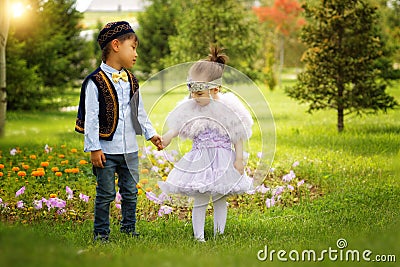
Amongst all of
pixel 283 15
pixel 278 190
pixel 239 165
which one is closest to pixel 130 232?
pixel 239 165

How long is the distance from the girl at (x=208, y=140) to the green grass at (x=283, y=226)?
0.29 meters

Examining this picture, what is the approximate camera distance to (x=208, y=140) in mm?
4730

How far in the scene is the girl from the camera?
466 cm

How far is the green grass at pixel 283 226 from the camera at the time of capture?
303cm

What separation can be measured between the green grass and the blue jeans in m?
0.17

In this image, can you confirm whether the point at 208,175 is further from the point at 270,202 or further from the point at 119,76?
the point at 270,202

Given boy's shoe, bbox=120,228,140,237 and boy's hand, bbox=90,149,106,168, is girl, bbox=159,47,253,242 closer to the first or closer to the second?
boy's shoe, bbox=120,228,140,237

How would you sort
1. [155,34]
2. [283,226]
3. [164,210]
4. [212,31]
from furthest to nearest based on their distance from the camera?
1. [155,34]
2. [212,31]
3. [164,210]
4. [283,226]

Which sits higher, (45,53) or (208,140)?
(45,53)

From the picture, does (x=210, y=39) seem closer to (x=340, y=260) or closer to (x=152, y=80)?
(x=152, y=80)

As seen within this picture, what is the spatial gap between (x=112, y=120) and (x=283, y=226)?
5.60 ft

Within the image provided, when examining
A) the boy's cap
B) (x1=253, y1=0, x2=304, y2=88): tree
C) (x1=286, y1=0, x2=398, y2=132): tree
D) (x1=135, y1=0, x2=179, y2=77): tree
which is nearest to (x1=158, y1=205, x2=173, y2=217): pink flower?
the boy's cap

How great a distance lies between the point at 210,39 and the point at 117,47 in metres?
10.5

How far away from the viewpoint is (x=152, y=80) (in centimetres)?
470
